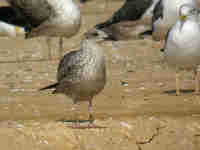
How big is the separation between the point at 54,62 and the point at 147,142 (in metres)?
4.25

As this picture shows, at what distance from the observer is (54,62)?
37.7ft

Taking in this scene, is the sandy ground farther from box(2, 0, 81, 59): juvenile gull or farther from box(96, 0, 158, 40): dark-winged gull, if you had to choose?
box(96, 0, 158, 40): dark-winged gull

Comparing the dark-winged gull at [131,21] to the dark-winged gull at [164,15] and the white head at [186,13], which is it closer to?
the dark-winged gull at [164,15]

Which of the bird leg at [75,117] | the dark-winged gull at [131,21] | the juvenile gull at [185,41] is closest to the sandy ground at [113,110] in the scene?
the bird leg at [75,117]

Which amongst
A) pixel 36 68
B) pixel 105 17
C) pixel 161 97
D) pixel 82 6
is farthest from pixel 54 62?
pixel 82 6

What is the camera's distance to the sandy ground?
7.30 metres

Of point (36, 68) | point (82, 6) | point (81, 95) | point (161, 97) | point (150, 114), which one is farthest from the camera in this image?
point (82, 6)

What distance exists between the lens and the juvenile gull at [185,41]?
29.3 feet

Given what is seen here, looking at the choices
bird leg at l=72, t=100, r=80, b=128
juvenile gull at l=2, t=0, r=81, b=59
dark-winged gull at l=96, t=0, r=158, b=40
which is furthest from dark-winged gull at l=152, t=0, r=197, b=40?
bird leg at l=72, t=100, r=80, b=128

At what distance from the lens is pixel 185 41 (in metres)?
8.93

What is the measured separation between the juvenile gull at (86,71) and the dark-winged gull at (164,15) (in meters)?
4.77

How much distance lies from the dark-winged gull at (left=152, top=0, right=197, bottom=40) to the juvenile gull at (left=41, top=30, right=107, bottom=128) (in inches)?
188

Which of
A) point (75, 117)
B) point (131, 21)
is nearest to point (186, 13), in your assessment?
point (75, 117)

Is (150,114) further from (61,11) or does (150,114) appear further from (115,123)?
(61,11)
